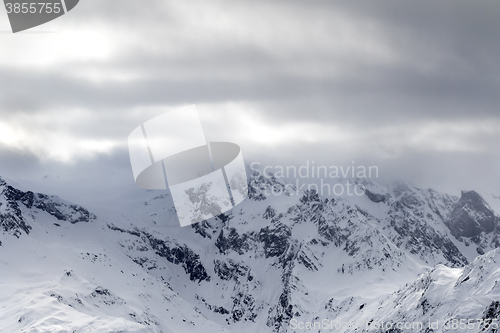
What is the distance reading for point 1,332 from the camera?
140 meters

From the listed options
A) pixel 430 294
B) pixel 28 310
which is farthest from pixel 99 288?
pixel 430 294

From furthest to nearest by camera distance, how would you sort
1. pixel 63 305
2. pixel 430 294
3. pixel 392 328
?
pixel 63 305, pixel 392 328, pixel 430 294

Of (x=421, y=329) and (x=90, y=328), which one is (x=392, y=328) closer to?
(x=421, y=329)

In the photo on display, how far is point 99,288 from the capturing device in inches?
7815

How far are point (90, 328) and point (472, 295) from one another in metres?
115

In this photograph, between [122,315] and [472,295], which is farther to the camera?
[122,315]

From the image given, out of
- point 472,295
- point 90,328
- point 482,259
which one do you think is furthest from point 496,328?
point 90,328

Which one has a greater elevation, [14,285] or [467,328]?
[467,328]

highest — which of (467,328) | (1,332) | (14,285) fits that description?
(467,328)

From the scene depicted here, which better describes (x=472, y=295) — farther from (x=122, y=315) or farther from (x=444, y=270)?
(x=122, y=315)

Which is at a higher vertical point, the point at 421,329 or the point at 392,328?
the point at 421,329

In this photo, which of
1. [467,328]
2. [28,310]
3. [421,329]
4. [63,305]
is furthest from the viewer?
[63,305]

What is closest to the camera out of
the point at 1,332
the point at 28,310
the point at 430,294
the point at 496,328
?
the point at 496,328

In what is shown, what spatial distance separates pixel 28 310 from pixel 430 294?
130967 millimetres
